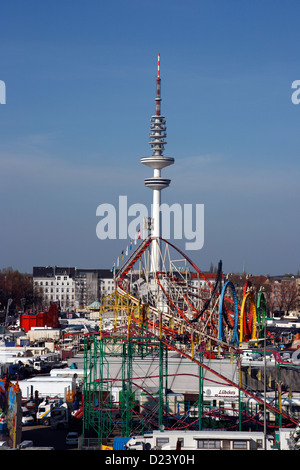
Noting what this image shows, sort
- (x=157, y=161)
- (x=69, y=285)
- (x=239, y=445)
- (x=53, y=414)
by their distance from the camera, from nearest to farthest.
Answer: (x=239, y=445) → (x=53, y=414) → (x=157, y=161) → (x=69, y=285)

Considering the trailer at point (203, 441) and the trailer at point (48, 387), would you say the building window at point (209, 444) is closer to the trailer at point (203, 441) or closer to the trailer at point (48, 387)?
the trailer at point (203, 441)

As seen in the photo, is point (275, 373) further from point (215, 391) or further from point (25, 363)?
point (25, 363)

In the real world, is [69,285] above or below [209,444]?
above

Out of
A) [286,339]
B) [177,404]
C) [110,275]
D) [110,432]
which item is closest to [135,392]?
[177,404]

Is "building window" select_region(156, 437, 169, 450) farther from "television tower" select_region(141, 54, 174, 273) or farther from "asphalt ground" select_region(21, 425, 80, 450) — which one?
"television tower" select_region(141, 54, 174, 273)

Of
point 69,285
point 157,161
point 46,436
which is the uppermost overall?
point 157,161

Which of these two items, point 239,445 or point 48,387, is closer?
point 239,445

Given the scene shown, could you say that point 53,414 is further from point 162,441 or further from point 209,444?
point 209,444

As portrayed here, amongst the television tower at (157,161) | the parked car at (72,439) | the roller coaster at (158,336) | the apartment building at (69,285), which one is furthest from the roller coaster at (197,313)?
the apartment building at (69,285)

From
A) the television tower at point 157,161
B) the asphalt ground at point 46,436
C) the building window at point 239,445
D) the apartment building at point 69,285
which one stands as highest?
the television tower at point 157,161

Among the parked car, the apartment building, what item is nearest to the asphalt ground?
the parked car

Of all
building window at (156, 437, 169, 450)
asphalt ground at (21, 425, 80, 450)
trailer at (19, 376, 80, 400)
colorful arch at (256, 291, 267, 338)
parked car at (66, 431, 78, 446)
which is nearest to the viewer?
building window at (156, 437, 169, 450)

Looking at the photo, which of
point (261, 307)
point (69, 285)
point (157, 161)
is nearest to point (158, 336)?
point (261, 307)

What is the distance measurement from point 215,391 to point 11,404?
27.1ft
